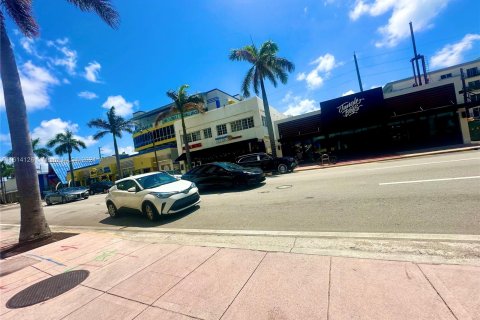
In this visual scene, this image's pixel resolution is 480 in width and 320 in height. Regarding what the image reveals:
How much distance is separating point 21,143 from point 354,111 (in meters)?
22.6

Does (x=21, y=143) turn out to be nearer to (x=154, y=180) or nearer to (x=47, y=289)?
(x=154, y=180)

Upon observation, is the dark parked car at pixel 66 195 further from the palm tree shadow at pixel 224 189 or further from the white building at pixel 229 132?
the palm tree shadow at pixel 224 189

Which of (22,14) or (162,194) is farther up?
(22,14)

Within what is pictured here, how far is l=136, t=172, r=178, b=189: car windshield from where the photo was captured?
8258 mm

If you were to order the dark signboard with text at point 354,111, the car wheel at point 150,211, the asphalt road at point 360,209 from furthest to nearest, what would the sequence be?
the dark signboard with text at point 354,111 → the car wheel at point 150,211 → the asphalt road at point 360,209

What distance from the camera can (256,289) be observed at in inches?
119

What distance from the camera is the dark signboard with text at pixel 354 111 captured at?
20.9 meters

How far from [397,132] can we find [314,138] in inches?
273

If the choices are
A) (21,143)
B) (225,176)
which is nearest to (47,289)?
(21,143)

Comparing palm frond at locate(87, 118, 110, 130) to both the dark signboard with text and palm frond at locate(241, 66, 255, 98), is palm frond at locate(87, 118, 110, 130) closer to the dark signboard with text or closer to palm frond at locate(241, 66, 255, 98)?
palm frond at locate(241, 66, 255, 98)

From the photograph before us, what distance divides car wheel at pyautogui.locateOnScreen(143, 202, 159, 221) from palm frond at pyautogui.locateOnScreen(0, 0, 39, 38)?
7.18 metres

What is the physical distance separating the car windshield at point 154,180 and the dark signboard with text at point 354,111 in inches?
699

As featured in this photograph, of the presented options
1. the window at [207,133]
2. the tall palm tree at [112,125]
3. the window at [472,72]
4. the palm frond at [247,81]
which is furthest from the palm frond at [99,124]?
the window at [472,72]

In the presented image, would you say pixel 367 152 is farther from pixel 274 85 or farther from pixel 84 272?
pixel 84 272
